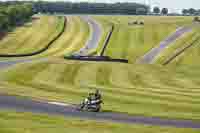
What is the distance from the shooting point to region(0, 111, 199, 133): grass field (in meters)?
34.2

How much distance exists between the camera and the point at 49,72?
8000cm

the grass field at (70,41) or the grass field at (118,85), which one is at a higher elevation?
the grass field at (118,85)

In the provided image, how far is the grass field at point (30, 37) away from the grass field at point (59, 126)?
82.1m

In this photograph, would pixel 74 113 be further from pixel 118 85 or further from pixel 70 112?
pixel 118 85

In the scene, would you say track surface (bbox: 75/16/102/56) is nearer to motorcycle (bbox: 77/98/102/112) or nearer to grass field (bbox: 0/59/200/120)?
grass field (bbox: 0/59/200/120)

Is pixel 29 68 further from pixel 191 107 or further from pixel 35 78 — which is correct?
pixel 191 107

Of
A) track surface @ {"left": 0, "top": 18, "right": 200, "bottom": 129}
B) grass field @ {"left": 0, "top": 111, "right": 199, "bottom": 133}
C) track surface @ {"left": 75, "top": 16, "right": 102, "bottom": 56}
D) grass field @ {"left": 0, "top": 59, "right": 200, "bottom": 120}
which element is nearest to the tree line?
track surface @ {"left": 75, "top": 16, "right": 102, "bottom": 56}

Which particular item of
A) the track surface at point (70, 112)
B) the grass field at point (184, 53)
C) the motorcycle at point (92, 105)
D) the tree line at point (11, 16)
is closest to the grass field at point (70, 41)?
the tree line at point (11, 16)

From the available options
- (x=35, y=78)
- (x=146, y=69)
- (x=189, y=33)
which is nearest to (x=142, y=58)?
(x=146, y=69)

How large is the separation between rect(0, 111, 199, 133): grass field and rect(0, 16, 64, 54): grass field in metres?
82.1

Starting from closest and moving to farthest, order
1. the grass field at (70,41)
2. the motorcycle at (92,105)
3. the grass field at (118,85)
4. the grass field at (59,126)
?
1. the grass field at (59,126)
2. the motorcycle at (92,105)
3. the grass field at (118,85)
4. the grass field at (70,41)

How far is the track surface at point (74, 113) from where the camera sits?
133ft

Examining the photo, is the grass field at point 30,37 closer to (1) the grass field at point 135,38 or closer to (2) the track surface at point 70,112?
(1) the grass field at point 135,38

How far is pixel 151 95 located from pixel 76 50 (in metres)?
71.4
